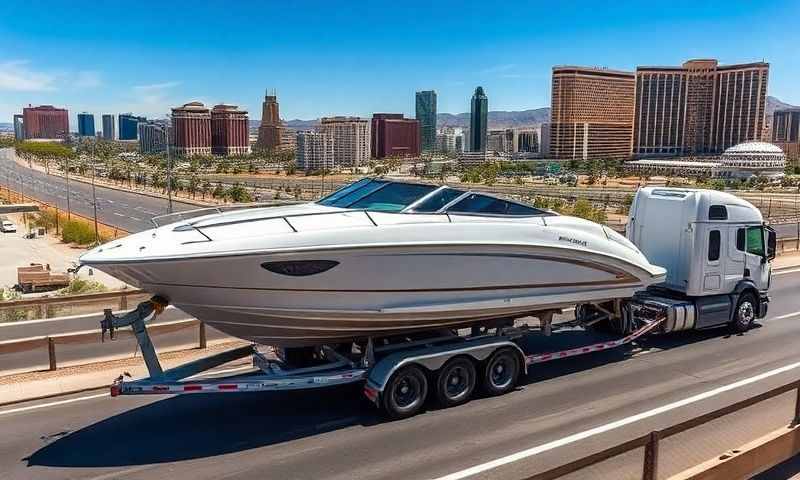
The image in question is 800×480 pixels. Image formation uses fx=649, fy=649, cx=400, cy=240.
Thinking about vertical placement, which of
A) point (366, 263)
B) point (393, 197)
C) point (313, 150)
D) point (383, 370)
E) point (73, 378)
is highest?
point (313, 150)

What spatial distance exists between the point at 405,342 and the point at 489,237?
76.8 inches

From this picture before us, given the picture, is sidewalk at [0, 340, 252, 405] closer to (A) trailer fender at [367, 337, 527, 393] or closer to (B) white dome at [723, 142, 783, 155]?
(A) trailer fender at [367, 337, 527, 393]

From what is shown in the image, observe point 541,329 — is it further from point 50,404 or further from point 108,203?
point 108,203

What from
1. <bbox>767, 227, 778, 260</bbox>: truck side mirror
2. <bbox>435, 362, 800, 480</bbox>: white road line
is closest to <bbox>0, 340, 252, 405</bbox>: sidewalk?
<bbox>435, 362, 800, 480</bbox>: white road line

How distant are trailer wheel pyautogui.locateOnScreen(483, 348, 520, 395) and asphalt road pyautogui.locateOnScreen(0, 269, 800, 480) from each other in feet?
0.59

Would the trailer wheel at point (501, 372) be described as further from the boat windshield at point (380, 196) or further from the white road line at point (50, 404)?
the white road line at point (50, 404)

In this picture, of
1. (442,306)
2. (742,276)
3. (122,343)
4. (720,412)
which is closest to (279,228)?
(442,306)

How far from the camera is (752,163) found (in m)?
137

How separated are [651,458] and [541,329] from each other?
497 cm

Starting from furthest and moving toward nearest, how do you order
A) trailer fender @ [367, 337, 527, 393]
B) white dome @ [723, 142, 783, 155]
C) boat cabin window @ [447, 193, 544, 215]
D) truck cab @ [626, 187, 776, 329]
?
1. white dome @ [723, 142, 783, 155]
2. truck cab @ [626, 187, 776, 329]
3. boat cabin window @ [447, 193, 544, 215]
4. trailer fender @ [367, 337, 527, 393]

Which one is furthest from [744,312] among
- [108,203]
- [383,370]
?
[108,203]

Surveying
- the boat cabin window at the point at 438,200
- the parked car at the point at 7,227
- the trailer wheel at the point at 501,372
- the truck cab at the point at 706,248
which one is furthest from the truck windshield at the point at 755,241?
the parked car at the point at 7,227

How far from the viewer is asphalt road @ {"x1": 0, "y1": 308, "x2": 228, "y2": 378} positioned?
1128cm

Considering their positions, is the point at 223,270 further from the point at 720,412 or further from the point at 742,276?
the point at 742,276
